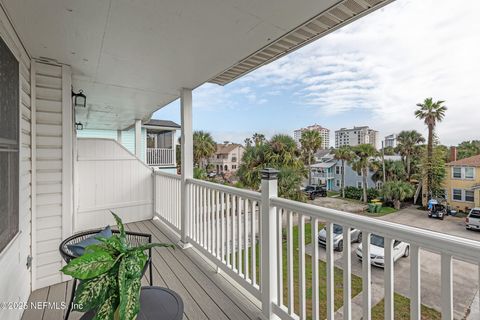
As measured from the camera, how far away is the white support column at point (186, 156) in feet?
11.4

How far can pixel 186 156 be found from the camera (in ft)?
11.5

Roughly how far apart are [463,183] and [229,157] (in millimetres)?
9527

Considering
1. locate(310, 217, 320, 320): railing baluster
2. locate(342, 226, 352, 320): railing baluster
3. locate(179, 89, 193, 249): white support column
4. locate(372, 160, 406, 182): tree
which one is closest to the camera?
locate(342, 226, 352, 320): railing baluster

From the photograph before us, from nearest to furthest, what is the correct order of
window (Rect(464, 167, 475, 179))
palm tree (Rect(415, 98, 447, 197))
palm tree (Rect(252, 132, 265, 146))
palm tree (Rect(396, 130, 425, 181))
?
1. window (Rect(464, 167, 475, 179))
2. palm tree (Rect(415, 98, 447, 197))
3. palm tree (Rect(396, 130, 425, 181))
4. palm tree (Rect(252, 132, 265, 146))

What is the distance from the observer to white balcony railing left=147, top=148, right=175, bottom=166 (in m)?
10.5

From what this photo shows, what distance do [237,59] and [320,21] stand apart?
94 cm

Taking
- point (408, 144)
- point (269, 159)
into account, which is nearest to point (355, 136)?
point (408, 144)

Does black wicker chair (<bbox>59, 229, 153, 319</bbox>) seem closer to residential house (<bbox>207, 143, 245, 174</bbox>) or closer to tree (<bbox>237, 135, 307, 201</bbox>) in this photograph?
residential house (<bbox>207, 143, 245, 174</bbox>)

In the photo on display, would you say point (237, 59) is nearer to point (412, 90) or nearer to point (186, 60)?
point (186, 60)

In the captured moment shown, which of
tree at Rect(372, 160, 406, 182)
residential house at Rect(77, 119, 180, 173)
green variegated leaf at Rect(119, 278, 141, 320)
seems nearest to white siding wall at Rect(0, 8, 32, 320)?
green variegated leaf at Rect(119, 278, 141, 320)

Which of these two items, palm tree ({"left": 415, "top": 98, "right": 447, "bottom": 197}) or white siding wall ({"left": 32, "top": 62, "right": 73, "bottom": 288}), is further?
white siding wall ({"left": 32, "top": 62, "right": 73, "bottom": 288})

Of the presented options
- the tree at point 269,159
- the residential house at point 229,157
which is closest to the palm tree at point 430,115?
the tree at point 269,159

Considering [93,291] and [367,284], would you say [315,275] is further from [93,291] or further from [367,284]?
[93,291]

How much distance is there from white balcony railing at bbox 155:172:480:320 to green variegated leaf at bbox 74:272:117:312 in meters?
1.18
